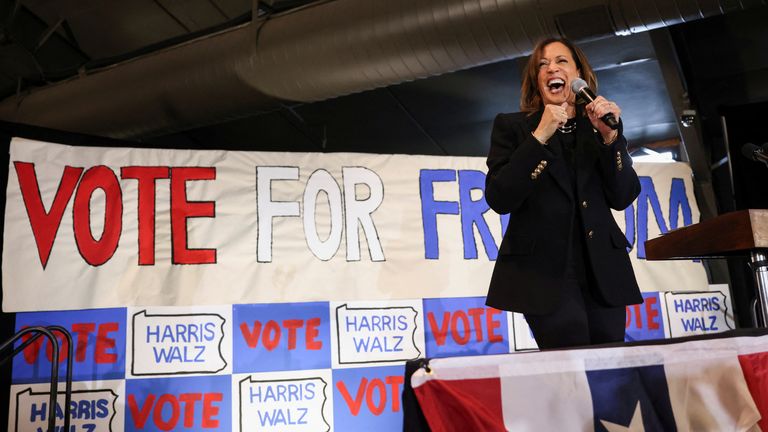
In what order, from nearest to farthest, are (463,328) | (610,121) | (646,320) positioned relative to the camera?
(610,121), (463,328), (646,320)

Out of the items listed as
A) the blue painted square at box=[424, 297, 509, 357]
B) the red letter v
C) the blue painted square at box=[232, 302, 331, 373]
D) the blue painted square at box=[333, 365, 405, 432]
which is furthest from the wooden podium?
the red letter v

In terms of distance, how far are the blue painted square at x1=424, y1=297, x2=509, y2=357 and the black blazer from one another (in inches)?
48.9

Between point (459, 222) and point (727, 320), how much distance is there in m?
1.32

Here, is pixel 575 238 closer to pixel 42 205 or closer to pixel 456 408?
pixel 456 408

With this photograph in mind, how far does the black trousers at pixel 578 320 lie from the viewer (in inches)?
52.7

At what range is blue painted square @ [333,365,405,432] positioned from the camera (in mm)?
2473

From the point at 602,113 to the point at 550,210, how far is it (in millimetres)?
224

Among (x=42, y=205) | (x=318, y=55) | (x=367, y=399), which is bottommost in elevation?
(x=367, y=399)

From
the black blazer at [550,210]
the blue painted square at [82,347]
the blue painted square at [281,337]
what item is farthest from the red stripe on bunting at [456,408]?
the blue painted square at [82,347]

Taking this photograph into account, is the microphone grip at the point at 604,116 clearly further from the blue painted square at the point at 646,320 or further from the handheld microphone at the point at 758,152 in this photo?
the blue painted square at the point at 646,320

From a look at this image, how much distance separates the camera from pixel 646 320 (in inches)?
114

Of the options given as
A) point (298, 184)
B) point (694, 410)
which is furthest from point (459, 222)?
point (694, 410)

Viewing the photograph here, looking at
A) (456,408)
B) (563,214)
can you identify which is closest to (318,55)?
(563,214)

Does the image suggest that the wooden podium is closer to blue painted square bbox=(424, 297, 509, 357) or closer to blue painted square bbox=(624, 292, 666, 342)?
blue painted square bbox=(424, 297, 509, 357)
